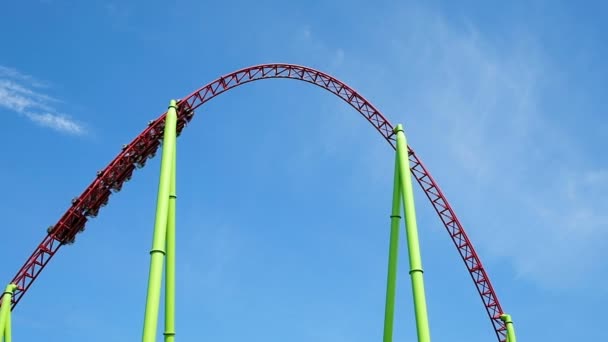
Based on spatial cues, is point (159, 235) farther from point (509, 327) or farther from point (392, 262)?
point (509, 327)

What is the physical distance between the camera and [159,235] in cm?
1406

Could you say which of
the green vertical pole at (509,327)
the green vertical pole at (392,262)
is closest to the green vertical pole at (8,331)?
the green vertical pole at (392,262)

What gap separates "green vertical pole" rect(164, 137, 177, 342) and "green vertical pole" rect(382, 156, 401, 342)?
491 centimetres

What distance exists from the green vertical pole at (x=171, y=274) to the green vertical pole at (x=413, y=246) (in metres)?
5.27

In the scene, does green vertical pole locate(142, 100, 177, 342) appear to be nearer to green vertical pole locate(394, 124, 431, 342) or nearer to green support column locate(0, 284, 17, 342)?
green vertical pole locate(394, 124, 431, 342)

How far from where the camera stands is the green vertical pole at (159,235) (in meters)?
12.8

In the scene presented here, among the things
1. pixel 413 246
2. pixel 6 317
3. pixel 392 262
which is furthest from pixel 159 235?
pixel 6 317

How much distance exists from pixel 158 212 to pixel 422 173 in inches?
374

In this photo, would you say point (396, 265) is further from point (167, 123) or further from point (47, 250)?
point (47, 250)

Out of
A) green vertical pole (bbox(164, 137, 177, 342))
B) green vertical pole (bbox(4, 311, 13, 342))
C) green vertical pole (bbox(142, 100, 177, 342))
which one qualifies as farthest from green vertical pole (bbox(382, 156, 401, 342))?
green vertical pole (bbox(4, 311, 13, 342))

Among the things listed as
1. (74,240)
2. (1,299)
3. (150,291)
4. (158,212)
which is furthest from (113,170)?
(150,291)

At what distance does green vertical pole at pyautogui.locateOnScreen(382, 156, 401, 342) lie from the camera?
659 inches

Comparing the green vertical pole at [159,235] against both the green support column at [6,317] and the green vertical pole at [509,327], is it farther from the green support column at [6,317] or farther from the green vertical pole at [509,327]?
the green vertical pole at [509,327]

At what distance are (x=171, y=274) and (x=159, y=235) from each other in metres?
2.69
